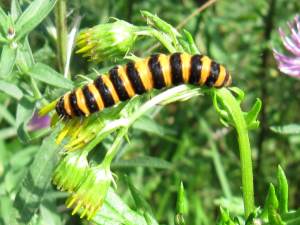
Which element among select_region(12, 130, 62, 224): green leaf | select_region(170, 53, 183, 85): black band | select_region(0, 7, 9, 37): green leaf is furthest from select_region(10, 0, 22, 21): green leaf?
select_region(170, 53, 183, 85): black band

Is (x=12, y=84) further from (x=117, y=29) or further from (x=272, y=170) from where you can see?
(x=272, y=170)

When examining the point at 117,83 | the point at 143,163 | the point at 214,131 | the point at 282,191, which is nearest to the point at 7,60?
the point at 117,83

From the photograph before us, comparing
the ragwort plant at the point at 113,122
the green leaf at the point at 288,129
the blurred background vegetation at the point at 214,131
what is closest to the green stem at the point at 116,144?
the ragwort plant at the point at 113,122

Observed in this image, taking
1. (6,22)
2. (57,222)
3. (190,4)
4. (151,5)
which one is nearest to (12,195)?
(57,222)

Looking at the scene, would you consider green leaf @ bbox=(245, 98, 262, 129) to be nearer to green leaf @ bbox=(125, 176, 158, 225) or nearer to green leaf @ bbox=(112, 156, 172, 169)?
green leaf @ bbox=(125, 176, 158, 225)

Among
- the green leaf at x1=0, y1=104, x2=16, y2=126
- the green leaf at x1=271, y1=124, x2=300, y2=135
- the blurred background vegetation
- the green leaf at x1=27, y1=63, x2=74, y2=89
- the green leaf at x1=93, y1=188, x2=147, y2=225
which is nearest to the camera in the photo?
the green leaf at x1=93, y1=188, x2=147, y2=225

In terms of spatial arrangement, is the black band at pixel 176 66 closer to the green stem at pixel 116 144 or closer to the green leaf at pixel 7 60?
the green stem at pixel 116 144

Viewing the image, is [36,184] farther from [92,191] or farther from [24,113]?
[92,191]
